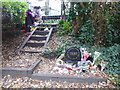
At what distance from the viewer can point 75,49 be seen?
3.32m

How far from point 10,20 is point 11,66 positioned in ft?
7.88

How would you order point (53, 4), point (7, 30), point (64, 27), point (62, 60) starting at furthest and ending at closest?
point (53, 4) < point (64, 27) < point (7, 30) < point (62, 60)

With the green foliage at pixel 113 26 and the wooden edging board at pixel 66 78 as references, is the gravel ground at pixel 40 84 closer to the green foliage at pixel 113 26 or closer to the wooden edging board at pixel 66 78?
the wooden edging board at pixel 66 78

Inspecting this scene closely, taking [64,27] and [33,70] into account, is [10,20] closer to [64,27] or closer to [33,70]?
[64,27]

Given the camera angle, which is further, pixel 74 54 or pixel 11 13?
pixel 11 13

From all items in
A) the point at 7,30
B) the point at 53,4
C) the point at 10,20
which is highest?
the point at 53,4

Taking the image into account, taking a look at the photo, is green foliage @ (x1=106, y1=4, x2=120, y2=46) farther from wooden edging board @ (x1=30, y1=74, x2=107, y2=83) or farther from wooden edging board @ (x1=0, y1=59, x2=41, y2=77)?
wooden edging board @ (x1=0, y1=59, x2=41, y2=77)

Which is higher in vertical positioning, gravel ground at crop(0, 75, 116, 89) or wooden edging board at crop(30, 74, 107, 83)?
wooden edging board at crop(30, 74, 107, 83)

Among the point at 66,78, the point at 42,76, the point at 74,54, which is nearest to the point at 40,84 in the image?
the point at 42,76

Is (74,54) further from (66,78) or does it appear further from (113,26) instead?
(113,26)

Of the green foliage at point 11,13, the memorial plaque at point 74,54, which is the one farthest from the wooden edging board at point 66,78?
the green foliage at point 11,13

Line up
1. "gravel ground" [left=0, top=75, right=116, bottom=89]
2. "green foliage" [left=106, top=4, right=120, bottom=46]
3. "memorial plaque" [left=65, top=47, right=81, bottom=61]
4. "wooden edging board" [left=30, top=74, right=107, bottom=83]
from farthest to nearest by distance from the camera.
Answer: "green foliage" [left=106, top=4, right=120, bottom=46] → "memorial plaque" [left=65, top=47, right=81, bottom=61] → "wooden edging board" [left=30, top=74, right=107, bottom=83] → "gravel ground" [left=0, top=75, right=116, bottom=89]

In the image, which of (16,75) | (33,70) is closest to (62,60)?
(33,70)

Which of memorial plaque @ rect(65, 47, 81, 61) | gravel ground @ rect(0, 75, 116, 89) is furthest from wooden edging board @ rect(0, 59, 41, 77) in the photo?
memorial plaque @ rect(65, 47, 81, 61)
